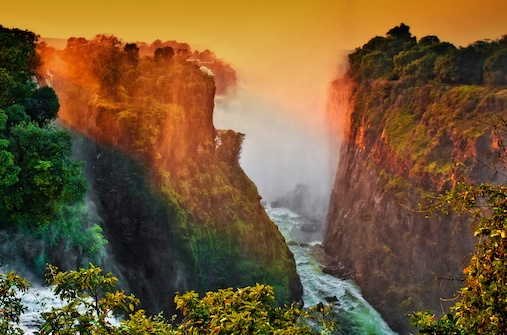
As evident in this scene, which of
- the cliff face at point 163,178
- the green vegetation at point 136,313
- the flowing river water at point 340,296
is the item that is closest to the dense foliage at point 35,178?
the cliff face at point 163,178

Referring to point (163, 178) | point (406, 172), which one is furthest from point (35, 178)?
point (406, 172)

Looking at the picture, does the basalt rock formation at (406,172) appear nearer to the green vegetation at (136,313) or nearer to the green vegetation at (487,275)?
the green vegetation at (487,275)

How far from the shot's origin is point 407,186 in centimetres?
4128

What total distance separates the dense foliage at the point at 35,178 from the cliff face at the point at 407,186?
26.6 meters

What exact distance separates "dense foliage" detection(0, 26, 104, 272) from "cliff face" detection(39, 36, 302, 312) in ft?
28.3

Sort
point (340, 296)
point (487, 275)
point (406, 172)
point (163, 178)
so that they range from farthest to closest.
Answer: point (340, 296), point (406, 172), point (163, 178), point (487, 275)

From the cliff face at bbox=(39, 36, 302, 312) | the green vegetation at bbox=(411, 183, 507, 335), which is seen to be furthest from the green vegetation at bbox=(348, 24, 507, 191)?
the green vegetation at bbox=(411, 183, 507, 335)

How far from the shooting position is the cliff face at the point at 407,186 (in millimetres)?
36250

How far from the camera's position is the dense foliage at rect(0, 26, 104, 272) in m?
17.6

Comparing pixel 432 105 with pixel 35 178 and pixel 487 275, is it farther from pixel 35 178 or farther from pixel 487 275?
pixel 487 275

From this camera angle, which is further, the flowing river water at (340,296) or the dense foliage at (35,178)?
the flowing river water at (340,296)

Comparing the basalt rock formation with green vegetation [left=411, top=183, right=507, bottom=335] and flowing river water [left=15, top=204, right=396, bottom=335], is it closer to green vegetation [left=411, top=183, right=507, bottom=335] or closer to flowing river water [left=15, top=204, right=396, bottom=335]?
flowing river water [left=15, top=204, right=396, bottom=335]

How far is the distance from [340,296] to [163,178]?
24.3m

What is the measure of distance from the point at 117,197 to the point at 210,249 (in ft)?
32.4
